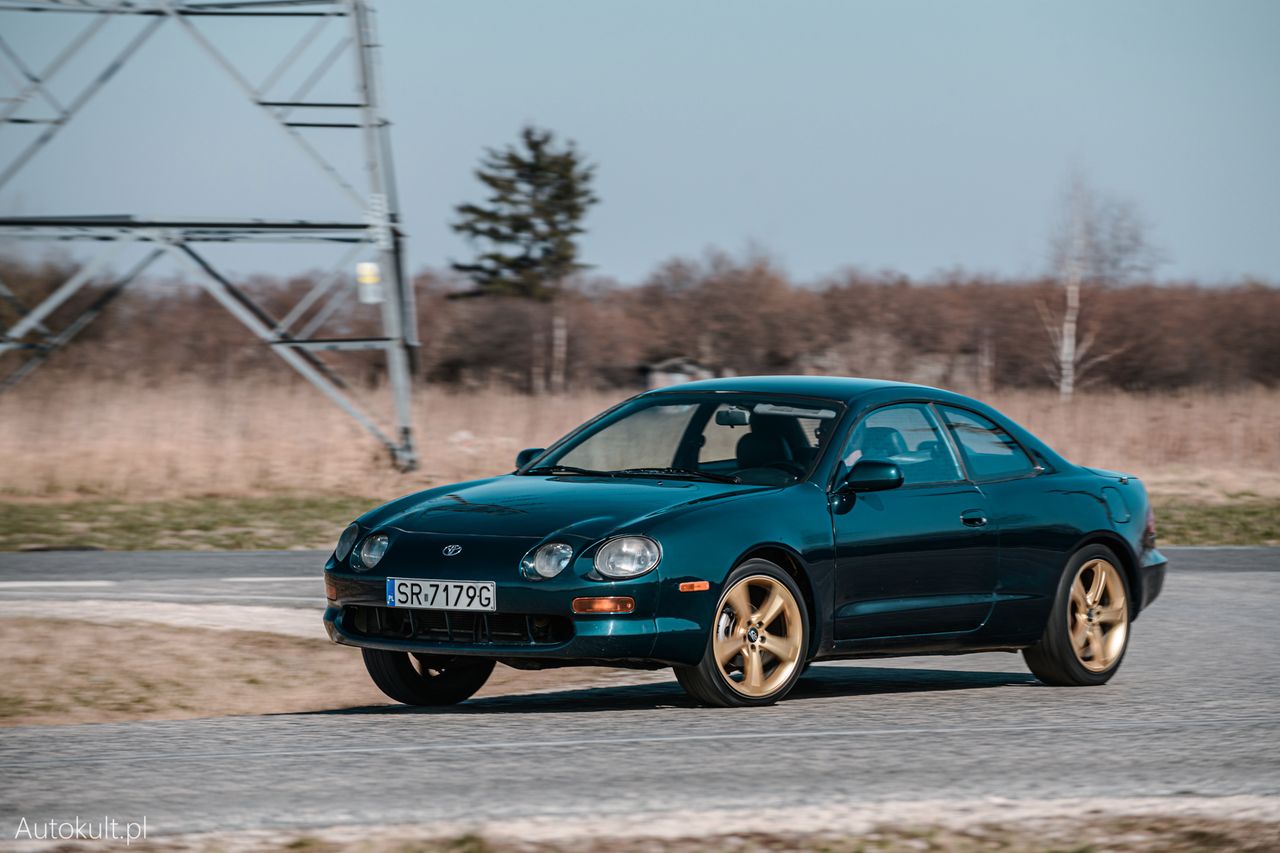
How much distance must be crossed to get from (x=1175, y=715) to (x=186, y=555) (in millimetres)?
10457

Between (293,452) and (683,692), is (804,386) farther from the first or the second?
(293,452)

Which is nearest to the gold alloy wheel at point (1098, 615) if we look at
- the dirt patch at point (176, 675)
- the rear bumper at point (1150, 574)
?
the rear bumper at point (1150, 574)

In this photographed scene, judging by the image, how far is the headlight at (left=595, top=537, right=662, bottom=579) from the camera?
7262mm

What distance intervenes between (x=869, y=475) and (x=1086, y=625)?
185cm

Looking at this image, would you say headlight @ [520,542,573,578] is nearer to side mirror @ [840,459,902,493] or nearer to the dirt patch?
side mirror @ [840,459,902,493]

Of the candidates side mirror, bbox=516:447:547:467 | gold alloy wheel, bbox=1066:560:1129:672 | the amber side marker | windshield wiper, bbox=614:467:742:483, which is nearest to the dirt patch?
side mirror, bbox=516:447:547:467

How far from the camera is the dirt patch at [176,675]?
9086mm

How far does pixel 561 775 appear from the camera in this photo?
577 centimetres

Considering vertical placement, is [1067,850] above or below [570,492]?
below

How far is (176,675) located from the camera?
9.87 metres

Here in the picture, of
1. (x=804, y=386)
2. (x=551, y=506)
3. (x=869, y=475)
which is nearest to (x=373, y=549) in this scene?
(x=551, y=506)

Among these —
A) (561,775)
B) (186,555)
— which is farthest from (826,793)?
(186,555)

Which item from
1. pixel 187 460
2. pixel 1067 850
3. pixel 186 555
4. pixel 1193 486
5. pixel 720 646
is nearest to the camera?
pixel 1067 850

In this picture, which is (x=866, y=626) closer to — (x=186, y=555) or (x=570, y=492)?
(x=570, y=492)
